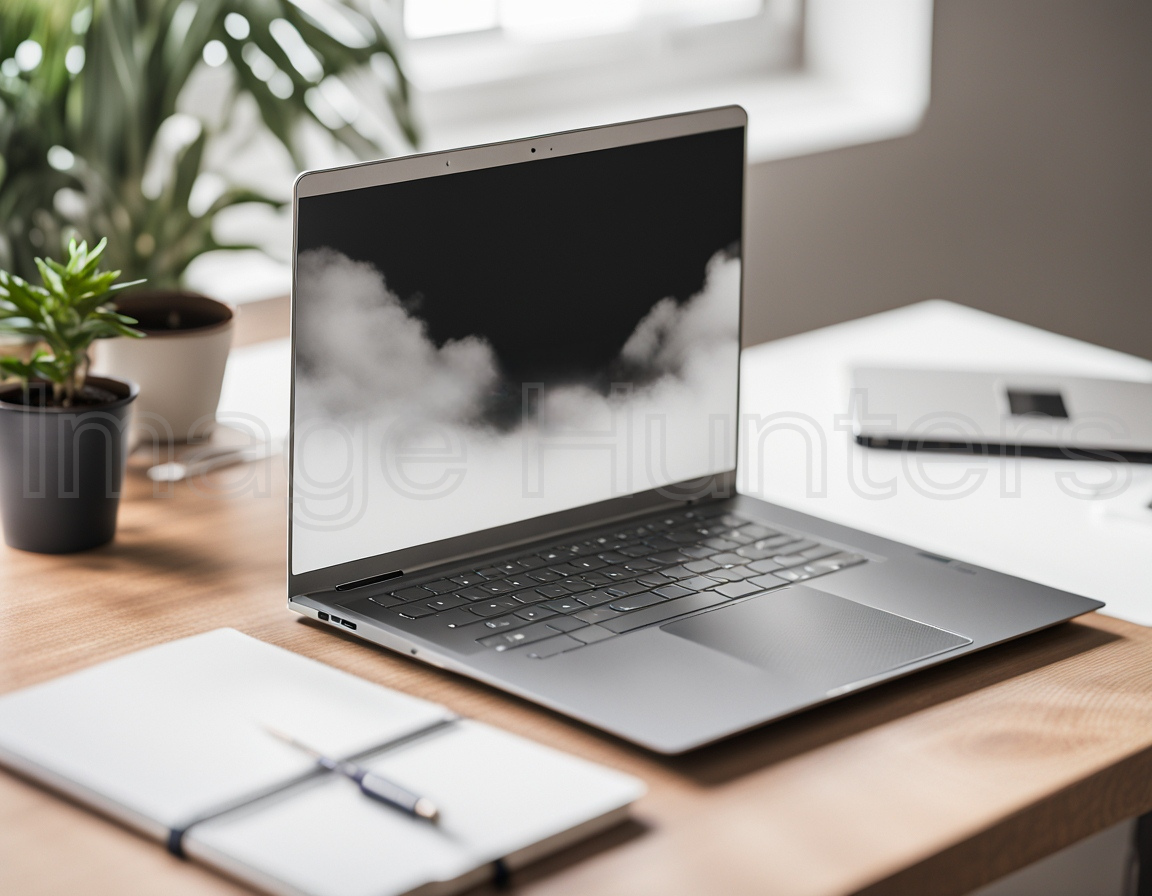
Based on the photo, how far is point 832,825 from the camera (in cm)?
64

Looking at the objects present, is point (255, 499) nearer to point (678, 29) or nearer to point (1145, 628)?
point (1145, 628)

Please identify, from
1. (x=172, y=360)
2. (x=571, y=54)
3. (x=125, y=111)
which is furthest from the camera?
(x=571, y=54)

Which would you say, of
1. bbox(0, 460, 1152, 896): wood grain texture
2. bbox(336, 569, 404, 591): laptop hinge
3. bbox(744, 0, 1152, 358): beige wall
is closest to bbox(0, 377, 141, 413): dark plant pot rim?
bbox(0, 460, 1152, 896): wood grain texture

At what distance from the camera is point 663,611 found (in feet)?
2.71

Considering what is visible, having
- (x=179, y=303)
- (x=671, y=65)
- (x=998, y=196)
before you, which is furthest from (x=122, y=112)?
(x=998, y=196)

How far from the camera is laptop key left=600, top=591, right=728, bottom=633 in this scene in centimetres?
80

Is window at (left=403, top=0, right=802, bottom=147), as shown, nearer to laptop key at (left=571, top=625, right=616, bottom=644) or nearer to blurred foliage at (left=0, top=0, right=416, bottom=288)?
blurred foliage at (left=0, top=0, right=416, bottom=288)

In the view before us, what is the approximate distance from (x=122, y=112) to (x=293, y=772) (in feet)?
3.50

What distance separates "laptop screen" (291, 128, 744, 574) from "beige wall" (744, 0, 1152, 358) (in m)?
1.48

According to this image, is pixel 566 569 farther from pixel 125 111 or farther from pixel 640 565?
pixel 125 111

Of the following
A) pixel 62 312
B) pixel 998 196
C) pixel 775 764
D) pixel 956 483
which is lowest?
pixel 775 764

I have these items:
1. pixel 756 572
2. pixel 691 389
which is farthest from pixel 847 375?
pixel 756 572

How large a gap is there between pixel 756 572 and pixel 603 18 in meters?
1.90

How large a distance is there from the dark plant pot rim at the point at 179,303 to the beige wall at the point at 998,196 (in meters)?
1.43
